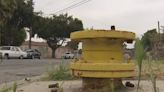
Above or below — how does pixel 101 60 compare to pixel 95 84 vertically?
above

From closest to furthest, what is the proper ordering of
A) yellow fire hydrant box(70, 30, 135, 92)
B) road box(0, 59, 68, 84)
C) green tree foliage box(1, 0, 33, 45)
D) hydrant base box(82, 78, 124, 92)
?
yellow fire hydrant box(70, 30, 135, 92) → hydrant base box(82, 78, 124, 92) → road box(0, 59, 68, 84) → green tree foliage box(1, 0, 33, 45)

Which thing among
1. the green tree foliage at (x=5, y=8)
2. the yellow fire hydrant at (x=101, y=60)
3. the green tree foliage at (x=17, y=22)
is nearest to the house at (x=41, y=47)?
the green tree foliage at (x=17, y=22)

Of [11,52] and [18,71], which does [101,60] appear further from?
[11,52]

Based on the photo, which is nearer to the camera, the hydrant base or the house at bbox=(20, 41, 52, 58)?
the hydrant base

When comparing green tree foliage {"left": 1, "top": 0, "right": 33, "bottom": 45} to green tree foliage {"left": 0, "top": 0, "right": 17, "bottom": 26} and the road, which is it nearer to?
green tree foliage {"left": 0, "top": 0, "right": 17, "bottom": 26}

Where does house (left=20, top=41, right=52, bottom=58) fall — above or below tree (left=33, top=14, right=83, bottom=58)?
below

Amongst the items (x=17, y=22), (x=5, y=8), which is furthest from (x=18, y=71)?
(x=17, y=22)

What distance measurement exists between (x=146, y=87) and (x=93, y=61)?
3.55 feet

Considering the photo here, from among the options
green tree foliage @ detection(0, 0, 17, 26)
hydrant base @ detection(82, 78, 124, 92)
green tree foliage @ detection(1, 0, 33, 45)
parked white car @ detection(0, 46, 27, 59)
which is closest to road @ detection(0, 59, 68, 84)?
hydrant base @ detection(82, 78, 124, 92)

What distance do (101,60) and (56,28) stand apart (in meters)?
70.4

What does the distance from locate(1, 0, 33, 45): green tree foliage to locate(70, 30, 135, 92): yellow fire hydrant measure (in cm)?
5693

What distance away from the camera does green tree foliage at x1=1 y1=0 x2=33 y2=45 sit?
64.0 metres

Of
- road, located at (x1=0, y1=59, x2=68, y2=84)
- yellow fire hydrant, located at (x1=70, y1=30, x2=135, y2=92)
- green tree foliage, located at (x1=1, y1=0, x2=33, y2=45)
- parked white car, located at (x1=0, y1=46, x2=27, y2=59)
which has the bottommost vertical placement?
road, located at (x1=0, y1=59, x2=68, y2=84)

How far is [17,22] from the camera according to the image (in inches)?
2539
